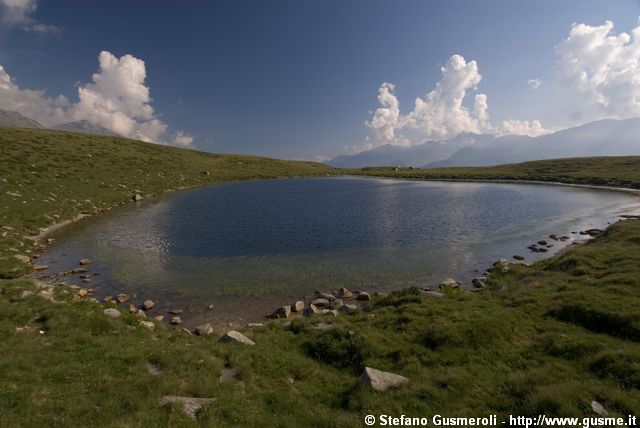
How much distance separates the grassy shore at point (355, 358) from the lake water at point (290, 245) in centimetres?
619

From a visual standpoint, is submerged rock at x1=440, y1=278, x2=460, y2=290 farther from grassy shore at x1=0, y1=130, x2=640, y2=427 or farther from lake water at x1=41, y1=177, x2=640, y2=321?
grassy shore at x1=0, y1=130, x2=640, y2=427

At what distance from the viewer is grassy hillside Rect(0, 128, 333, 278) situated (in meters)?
45.4

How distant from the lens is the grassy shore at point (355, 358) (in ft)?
36.5

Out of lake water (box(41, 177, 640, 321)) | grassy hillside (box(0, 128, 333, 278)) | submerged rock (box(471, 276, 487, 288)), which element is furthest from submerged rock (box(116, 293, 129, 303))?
submerged rock (box(471, 276, 487, 288))

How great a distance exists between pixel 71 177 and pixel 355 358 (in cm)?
8608

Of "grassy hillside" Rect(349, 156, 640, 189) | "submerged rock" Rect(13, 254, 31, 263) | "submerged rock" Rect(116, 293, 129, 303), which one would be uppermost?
"grassy hillside" Rect(349, 156, 640, 189)

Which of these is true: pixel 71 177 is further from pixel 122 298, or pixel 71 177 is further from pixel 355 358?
pixel 355 358

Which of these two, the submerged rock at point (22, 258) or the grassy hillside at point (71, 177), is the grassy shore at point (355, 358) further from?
the grassy hillside at point (71, 177)

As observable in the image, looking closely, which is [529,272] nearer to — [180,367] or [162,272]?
[180,367]

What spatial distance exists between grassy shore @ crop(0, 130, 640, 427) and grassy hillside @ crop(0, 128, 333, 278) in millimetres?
20700

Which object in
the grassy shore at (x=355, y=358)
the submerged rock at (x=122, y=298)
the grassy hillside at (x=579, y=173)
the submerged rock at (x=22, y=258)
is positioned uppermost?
the grassy hillside at (x=579, y=173)

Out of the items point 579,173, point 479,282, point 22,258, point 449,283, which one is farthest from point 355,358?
point 579,173

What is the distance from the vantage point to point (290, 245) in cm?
4172

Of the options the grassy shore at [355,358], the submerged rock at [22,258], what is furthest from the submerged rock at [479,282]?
the submerged rock at [22,258]
